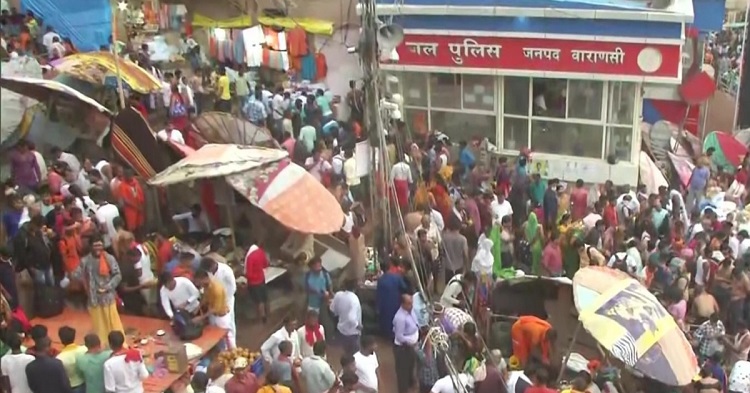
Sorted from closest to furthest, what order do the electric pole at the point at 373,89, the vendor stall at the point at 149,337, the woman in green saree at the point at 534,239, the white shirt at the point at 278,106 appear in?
1. the vendor stall at the point at 149,337
2. the electric pole at the point at 373,89
3. the woman in green saree at the point at 534,239
4. the white shirt at the point at 278,106

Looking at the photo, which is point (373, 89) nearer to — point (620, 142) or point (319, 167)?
point (319, 167)

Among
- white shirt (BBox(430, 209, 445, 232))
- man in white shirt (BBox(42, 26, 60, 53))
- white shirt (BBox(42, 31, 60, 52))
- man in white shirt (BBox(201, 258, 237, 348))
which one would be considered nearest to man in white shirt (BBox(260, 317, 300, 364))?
man in white shirt (BBox(201, 258, 237, 348))

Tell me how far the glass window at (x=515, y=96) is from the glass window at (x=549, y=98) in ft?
0.54

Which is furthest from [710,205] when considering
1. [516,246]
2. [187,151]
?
[187,151]

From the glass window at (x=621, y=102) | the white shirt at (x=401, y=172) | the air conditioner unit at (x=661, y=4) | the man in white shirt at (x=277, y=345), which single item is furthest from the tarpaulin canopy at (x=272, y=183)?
the air conditioner unit at (x=661, y=4)

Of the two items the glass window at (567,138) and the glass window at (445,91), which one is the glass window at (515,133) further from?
the glass window at (445,91)

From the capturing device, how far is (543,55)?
629 inches

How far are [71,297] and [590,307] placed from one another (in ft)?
17.6

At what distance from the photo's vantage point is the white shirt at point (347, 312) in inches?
352

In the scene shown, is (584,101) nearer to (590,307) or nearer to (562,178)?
(562,178)

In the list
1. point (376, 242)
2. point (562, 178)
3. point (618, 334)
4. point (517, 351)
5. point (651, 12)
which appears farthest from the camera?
point (562, 178)

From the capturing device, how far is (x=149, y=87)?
13586 mm

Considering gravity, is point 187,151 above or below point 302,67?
above

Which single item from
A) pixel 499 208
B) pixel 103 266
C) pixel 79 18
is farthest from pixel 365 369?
pixel 79 18
